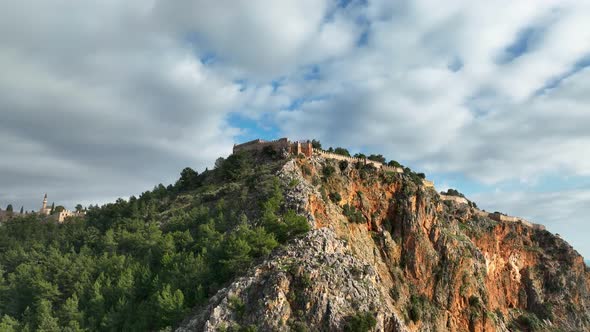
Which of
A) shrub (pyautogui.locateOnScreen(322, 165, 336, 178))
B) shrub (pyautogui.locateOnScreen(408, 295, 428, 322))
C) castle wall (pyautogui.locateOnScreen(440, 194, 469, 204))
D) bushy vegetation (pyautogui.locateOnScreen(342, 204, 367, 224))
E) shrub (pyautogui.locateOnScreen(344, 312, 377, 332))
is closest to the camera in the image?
shrub (pyautogui.locateOnScreen(344, 312, 377, 332))

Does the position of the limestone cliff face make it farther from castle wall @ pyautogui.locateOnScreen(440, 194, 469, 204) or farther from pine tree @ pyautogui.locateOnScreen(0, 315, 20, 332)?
pine tree @ pyautogui.locateOnScreen(0, 315, 20, 332)

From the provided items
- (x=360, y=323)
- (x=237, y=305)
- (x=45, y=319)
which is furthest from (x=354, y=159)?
(x=45, y=319)

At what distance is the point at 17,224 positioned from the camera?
98062 millimetres

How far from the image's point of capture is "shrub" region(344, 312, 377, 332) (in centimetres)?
4594

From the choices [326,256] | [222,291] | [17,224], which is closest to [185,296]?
[222,291]

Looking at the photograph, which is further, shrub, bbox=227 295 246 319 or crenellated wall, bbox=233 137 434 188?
crenellated wall, bbox=233 137 434 188

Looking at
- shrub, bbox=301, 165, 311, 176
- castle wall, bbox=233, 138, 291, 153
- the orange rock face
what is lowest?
the orange rock face

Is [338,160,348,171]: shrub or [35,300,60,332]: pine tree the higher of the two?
[338,160,348,171]: shrub

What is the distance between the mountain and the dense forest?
0.22 metres

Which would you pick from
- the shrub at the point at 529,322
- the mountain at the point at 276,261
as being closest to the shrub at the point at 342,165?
the mountain at the point at 276,261

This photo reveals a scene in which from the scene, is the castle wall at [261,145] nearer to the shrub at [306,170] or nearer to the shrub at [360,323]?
the shrub at [306,170]

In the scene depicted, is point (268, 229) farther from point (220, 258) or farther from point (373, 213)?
point (373, 213)

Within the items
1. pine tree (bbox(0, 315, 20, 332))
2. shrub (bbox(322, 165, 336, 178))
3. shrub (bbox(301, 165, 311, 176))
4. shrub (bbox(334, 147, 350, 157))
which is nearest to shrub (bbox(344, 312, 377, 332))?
shrub (bbox(301, 165, 311, 176))

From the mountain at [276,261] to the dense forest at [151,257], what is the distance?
8.5 inches
